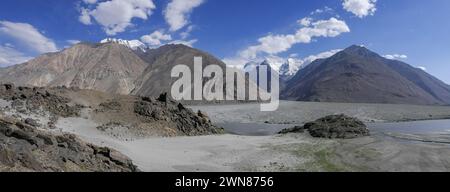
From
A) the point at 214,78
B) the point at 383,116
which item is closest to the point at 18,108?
the point at 383,116

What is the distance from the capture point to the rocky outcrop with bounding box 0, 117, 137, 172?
59.3 ft

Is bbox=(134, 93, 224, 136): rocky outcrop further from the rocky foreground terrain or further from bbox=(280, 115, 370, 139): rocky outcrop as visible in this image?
bbox=(280, 115, 370, 139): rocky outcrop

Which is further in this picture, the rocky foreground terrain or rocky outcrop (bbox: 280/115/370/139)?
rocky outcrop (bbox: 280/115/370/139)

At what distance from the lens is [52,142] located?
21562mm

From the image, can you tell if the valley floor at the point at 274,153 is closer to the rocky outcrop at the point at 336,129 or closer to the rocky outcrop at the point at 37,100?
the rocky outcrop at the point at 336,129

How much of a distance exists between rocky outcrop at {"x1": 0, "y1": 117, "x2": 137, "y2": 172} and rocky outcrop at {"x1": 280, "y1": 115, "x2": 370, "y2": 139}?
Result: 26.5 metres

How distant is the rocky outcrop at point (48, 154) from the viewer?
59.3 ft

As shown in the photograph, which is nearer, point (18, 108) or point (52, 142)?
point (52, 142)

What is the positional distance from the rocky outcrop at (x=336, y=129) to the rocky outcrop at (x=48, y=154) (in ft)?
86.8

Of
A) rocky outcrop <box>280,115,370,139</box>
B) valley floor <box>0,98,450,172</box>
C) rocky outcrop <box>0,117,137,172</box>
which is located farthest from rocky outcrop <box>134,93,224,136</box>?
rocky outcrop <box>0,117,137,172</box>

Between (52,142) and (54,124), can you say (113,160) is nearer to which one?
(52,142)

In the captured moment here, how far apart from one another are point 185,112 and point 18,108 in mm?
18695

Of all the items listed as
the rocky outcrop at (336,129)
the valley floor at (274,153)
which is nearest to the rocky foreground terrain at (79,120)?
the valley floor at (274,153)

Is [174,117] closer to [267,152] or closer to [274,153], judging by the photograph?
[267,152]
